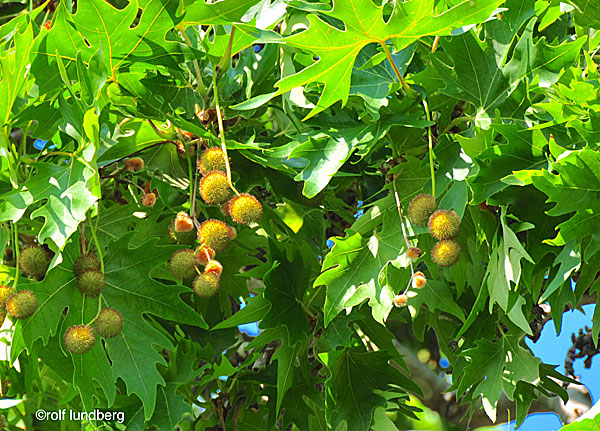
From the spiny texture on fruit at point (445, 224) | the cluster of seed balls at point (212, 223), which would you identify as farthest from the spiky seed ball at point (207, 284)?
the spiny texture on fruit at point (445, 224)

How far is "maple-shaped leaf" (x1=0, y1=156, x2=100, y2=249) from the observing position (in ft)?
5.88

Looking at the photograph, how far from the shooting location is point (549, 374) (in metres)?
2.53

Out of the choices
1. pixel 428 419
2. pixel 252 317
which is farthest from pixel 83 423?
pixel 428 419

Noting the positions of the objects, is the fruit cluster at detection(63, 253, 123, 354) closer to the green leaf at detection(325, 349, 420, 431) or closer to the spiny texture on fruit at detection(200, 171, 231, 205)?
the spiny texture on fruit at detection(200, 171, 231, 205)

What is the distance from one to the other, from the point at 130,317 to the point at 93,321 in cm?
22

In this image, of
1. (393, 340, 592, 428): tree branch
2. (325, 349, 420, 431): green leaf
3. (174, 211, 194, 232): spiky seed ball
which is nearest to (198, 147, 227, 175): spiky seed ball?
(174, 211, 194, 232): spiky seed ball

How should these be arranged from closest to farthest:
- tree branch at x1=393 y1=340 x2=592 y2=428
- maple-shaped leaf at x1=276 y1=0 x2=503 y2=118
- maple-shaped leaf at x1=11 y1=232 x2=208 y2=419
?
maple-shaped leaf at x1=276 y1=0 x2=503 y2=118
maple-shaped leaf at x1=11 y1=232 x2=208 y2=419
tree branch at x1=393 y1=340 x2=592 y2=428

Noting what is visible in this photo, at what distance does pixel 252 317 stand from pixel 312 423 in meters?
0.41

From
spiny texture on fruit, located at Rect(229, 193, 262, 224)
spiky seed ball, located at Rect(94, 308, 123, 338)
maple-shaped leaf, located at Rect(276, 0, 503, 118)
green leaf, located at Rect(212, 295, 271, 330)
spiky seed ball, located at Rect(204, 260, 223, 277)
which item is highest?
maple-shaped leaf, located at Rect(276, 0, 503, 118)

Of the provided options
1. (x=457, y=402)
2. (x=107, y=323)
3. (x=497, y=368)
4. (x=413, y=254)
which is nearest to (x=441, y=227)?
(x=413, y=254)

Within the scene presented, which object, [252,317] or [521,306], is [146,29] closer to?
[252,317]

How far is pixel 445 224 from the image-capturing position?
1.81 meters

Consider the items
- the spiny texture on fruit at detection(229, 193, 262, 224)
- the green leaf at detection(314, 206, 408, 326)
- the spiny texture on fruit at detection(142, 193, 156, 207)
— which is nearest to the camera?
the spiny texture on fruit at detection(229, 193, 262, 224)

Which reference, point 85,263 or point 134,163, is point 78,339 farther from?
point 134,163
